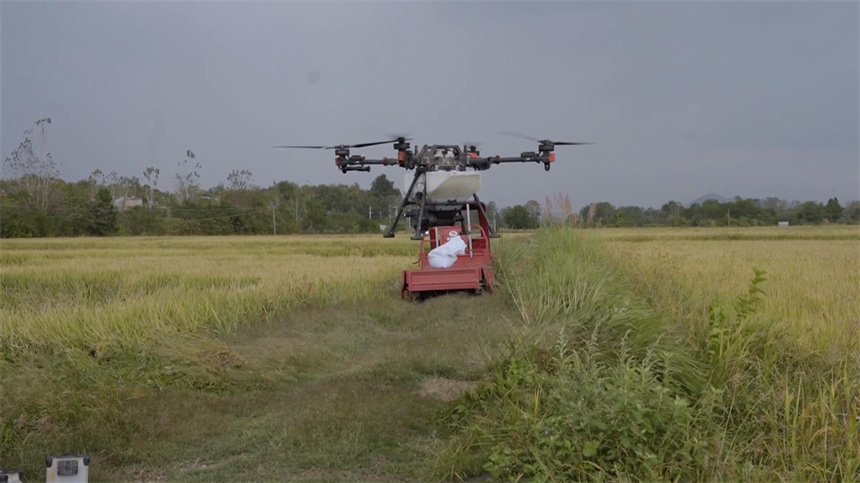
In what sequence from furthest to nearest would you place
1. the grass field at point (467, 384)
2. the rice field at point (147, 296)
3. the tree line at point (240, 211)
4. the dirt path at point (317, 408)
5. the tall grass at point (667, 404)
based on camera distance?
1. the tree line at point (240, 211)
2. the rice field at point (147, 296)
3. the dirt path at point (317, 408)
4. the grass field at point (467, 384)
5. the tall grass at point (667, 404)

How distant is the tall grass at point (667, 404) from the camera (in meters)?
3.50

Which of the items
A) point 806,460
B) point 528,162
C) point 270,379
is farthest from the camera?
point 528,162

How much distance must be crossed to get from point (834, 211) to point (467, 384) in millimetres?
58413

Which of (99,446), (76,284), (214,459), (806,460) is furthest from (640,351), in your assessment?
(76,284)

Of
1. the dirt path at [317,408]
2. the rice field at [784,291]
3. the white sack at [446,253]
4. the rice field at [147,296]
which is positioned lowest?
the dirt path at [317,408]

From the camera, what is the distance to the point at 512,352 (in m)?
5.26

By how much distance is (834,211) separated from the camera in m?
54.5

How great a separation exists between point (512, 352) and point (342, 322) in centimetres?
393

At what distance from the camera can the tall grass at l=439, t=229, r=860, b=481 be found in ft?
11.5

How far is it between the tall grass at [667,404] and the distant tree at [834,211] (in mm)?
56128

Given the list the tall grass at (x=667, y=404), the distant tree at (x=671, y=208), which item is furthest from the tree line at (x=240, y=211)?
the tall grass at (x=667, y=404)

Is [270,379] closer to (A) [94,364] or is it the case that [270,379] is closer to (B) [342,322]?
(A) [94,364]

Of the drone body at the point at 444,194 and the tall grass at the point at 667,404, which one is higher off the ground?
the drone body at the point at 444,194

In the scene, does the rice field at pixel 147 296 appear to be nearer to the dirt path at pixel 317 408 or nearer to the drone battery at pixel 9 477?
the dirt path at pixel 317 408
